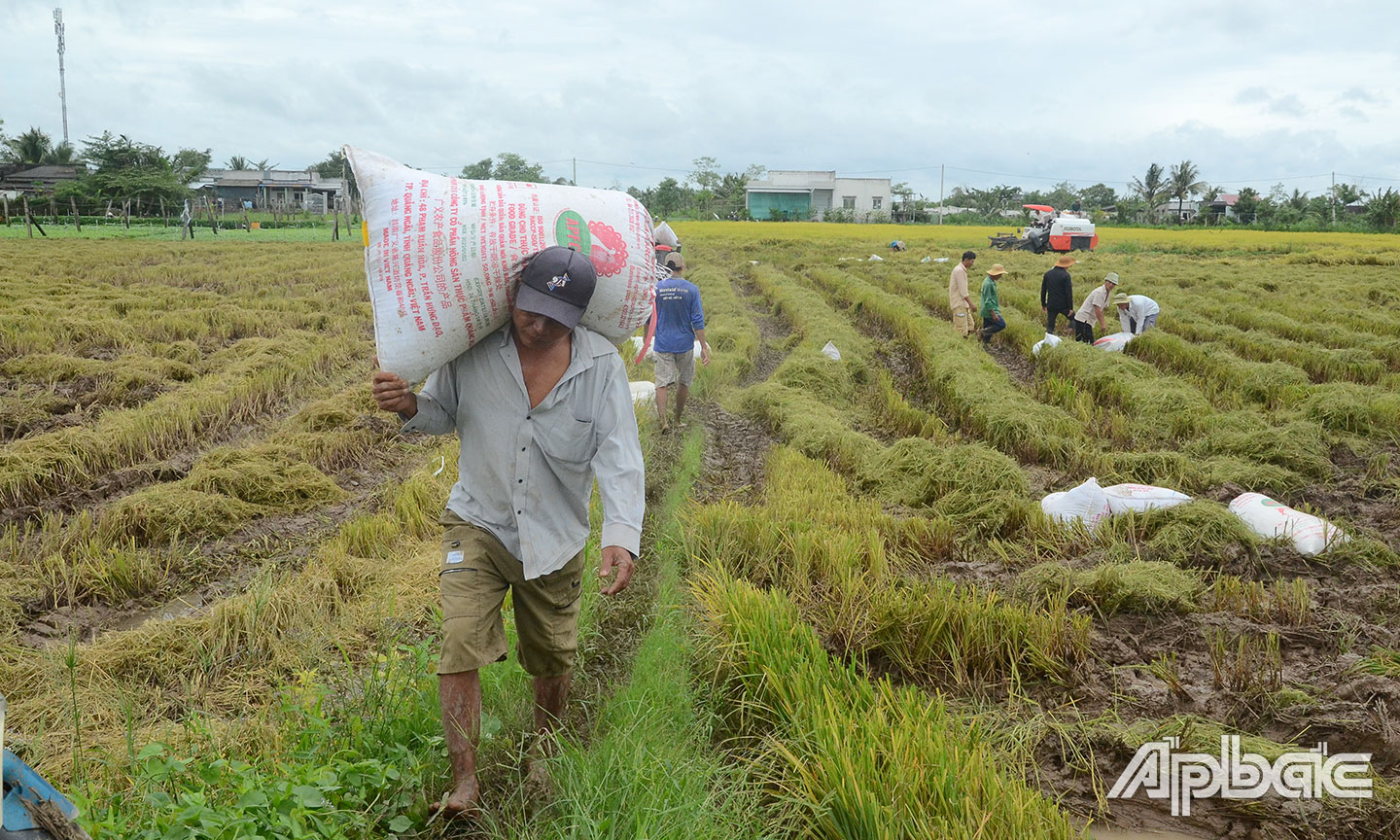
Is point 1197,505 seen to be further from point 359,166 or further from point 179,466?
point 179,466

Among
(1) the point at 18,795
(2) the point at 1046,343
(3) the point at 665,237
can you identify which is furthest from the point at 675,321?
(1) the point at 18,795

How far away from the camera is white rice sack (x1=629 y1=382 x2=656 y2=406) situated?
705 centimetres

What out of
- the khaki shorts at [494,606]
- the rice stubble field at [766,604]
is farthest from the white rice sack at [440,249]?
the rice stubble field at [766,604]

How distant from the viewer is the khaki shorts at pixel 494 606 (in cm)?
225

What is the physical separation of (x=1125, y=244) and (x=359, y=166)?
31.0 m

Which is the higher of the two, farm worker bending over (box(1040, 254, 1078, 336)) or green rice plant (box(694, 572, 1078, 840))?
farm worker bending over (box(1040, 254, 1078, 336))

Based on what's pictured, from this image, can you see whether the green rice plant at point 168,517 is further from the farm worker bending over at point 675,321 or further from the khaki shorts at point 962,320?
the khaki shorts at point 962,320

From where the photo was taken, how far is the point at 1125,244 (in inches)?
1141

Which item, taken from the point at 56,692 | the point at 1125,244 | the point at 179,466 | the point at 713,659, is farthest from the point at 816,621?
the point at 1125,244

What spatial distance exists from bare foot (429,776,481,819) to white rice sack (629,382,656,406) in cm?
482

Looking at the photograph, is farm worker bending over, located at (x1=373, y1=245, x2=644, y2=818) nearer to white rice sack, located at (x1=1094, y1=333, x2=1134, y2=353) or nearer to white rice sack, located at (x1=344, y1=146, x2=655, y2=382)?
A: white rice sack, located at (x1=344, y1=146, x2=655, y2=382)

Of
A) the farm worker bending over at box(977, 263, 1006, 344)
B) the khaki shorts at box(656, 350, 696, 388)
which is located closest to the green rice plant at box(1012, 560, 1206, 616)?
the khaki shorts at box(656, 350, 696, 388)

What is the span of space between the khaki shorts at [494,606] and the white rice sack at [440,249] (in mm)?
484

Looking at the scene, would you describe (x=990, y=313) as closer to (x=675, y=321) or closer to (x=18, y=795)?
(x=675, y=321)
